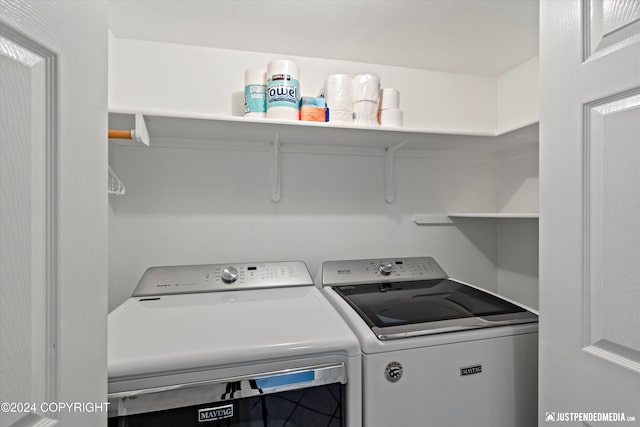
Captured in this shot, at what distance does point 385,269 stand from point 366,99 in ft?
2.84

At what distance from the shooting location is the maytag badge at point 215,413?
90cm

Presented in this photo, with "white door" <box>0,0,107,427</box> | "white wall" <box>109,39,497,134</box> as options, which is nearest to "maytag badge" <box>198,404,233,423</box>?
"white door" <box>0,0,107,427</box>

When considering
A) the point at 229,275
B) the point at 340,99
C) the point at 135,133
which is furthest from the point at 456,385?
the point at 135,133

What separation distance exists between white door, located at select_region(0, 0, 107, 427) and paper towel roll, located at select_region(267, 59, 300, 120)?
0.78 metres

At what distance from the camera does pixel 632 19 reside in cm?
69

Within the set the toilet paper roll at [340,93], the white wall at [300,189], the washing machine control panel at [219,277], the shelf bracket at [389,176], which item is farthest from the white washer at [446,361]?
the toilet paper roll at [340,93]

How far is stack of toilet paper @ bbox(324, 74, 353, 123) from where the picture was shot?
1.49 m

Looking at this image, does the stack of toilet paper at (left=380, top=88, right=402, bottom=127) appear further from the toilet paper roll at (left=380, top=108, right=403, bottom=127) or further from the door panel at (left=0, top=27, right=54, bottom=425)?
the door panel at (left=0, top=27, right=54, bottom=425)

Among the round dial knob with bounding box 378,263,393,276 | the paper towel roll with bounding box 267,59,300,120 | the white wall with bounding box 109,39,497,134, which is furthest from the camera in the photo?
the round dial knob with bounding box 378,263,393,276

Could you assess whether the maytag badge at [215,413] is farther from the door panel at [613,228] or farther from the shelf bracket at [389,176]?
the shelf bracket at [389,176]

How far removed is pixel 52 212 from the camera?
52cm

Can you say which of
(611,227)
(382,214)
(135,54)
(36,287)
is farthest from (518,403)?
(135,54)

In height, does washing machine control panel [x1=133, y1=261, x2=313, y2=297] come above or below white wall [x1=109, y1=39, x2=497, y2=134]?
below

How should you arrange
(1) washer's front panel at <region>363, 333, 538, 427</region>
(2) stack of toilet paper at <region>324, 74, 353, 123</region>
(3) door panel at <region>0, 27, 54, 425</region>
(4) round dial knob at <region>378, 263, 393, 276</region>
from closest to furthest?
(3) door panel at <region>0, 27, 54, 425</region> → (1) washer's front panel at <region>363, 333, 538, 427</region> → (2) stack of toilet paper at <region>324, 74, 353, 123</region> → (4) round dial knob at <region>378, 263, 393, 276</region>
